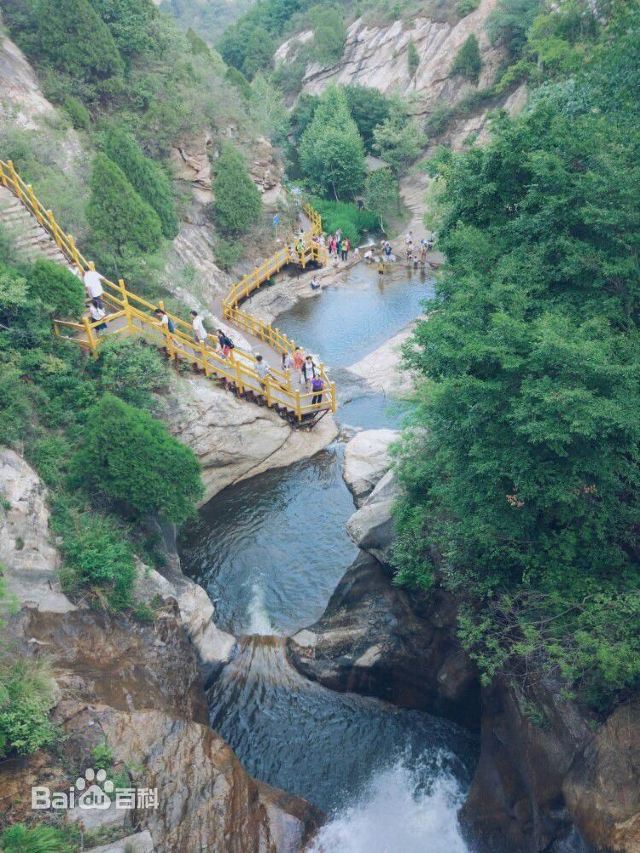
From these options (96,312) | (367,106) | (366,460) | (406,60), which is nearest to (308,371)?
(366,460)

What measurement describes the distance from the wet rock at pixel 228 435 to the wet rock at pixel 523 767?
1079 centimetres

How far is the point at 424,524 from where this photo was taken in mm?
13250

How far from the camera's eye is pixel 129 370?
16.7 meters

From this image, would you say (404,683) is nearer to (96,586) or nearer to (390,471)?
(390,471)

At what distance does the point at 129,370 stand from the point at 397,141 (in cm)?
3627

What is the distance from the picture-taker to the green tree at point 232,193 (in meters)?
32.0

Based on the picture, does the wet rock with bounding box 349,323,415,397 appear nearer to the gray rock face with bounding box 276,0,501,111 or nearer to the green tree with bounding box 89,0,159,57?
the green tree with bounding box 89,0,159,57

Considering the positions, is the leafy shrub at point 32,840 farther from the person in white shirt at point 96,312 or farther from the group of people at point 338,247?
the group of people at point 338,247

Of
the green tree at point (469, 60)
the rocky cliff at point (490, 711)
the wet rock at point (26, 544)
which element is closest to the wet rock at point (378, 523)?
the rocky cliff at point (490, 711)

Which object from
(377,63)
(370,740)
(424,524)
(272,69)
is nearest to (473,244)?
(424,524)

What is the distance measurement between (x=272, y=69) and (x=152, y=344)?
201ft

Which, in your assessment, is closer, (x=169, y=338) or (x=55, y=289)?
(x=55, y=289)

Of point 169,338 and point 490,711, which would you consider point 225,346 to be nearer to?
point 169,338

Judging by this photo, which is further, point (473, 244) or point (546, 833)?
point (473, 244)
